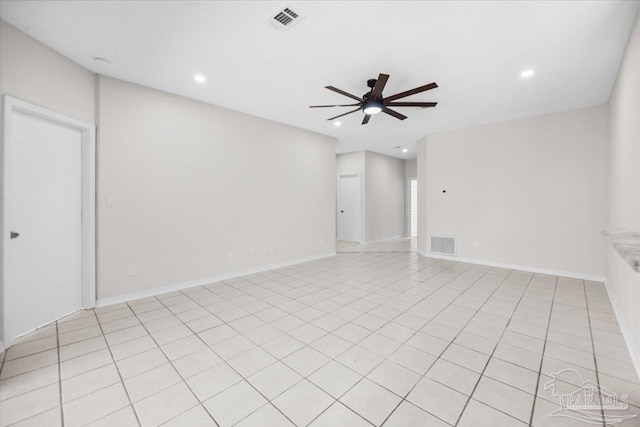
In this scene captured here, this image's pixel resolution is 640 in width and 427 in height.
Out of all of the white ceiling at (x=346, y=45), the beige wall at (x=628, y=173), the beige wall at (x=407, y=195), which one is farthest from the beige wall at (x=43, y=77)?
the beige wall at (x=407, y=195)

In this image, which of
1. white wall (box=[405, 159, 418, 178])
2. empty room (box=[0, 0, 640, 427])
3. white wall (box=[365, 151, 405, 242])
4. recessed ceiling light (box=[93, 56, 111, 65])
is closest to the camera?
empty room (box=[0, 0, 640, 427])

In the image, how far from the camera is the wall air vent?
5.88m

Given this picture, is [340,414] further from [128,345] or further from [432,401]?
[128,345]

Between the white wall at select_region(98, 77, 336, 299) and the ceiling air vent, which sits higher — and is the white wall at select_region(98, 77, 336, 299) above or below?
below

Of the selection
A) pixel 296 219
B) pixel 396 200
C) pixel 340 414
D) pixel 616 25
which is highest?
pixel 616 25

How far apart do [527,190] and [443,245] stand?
1922 millimetres

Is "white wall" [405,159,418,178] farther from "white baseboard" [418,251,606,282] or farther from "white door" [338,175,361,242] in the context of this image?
"white baseboard" [418,251,606,282]

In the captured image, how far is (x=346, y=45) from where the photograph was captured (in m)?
2.67

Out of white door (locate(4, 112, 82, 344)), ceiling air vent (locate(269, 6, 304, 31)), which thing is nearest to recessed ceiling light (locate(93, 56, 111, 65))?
white door (locate(4, 112, 82, 344))

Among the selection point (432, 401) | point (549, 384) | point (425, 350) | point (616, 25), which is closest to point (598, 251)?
point (616, 25)

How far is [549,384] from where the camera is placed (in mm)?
1859

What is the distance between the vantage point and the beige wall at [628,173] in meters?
2.25

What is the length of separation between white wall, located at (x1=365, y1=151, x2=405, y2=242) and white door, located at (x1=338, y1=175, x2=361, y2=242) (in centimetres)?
32

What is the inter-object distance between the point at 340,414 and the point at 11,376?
2.47 metres
